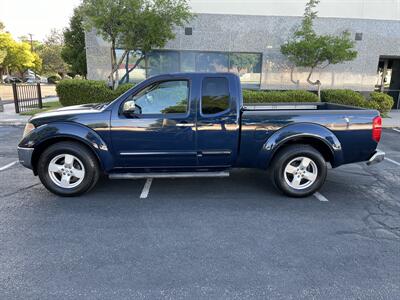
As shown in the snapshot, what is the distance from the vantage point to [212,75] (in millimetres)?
4398

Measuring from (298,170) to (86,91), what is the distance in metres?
9.88

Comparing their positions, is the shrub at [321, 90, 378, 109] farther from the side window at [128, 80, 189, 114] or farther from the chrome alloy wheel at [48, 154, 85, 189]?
the chrome alloy wheel at [48, 154, 85, 189]

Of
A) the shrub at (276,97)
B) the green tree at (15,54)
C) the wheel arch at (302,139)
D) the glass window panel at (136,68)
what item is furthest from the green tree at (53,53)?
the wheel arch at (302,139)

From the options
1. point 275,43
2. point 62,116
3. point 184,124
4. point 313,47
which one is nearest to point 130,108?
point 184,124

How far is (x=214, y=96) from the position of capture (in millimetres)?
4359

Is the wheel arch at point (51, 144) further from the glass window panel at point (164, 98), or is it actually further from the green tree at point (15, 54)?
the green tree at point (15, 54)

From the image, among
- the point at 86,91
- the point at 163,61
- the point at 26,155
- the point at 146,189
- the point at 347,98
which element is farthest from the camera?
the point at 163,61

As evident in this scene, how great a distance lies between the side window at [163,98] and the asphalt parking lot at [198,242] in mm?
1333

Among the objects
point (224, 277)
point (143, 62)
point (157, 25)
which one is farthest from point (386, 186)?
point (143, 62)

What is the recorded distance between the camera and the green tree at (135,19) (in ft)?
33.4

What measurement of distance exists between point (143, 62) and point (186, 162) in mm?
9919

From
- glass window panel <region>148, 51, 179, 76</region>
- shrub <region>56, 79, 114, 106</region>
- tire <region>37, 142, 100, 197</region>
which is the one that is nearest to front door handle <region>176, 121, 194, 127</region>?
tire <region>37, 142, 100, 197</region>

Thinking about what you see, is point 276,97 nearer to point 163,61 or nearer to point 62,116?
point 163,61

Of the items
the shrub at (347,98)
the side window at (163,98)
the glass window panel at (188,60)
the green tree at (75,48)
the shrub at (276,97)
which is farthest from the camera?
the green tree at (75,48)
